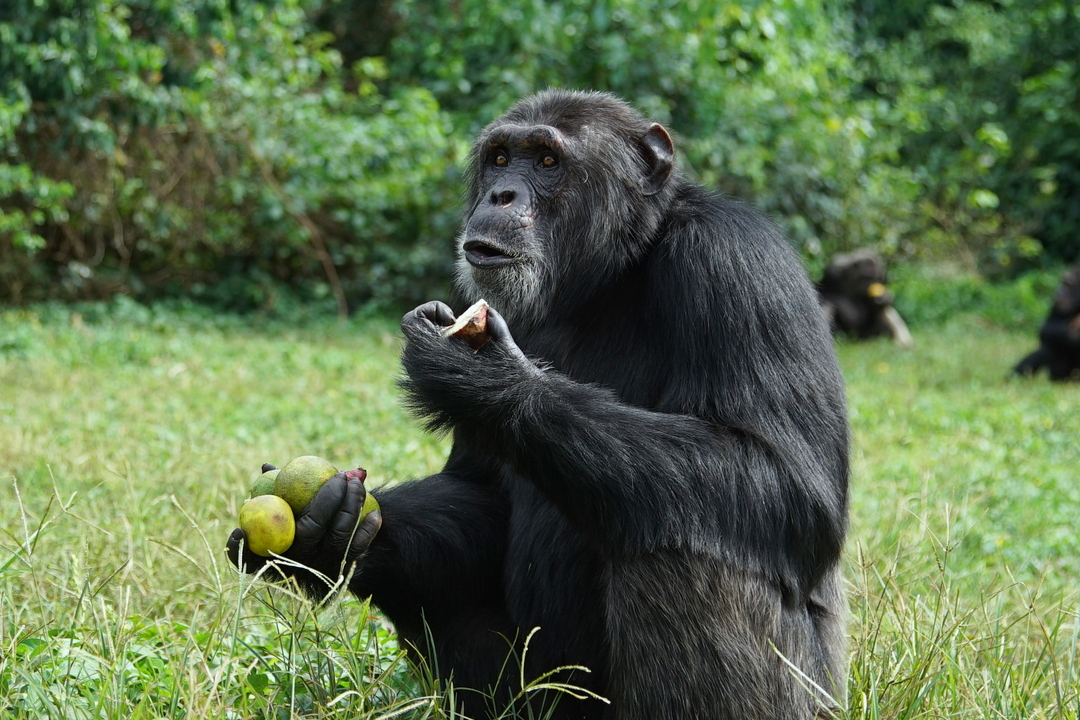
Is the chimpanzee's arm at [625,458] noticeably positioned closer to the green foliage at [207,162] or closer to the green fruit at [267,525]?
the green fruit at [267,525]

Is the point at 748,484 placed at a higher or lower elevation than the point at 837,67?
lower

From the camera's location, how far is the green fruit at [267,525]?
3311 millimetres

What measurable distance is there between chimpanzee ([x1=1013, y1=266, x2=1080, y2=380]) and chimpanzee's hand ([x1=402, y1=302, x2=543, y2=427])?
10271 millimetres

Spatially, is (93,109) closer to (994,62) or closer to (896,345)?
(896,345)

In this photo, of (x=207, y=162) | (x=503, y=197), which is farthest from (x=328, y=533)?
(x=207, y=162)

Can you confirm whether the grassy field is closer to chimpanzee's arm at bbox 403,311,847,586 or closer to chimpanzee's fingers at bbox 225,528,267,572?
chimpanzee's fingers at bbox 225,528,267,572

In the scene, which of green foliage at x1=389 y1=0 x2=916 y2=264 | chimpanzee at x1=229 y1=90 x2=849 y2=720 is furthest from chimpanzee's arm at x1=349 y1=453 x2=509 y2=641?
green foliage at x1=389 y1=0 x2=916 y2=264

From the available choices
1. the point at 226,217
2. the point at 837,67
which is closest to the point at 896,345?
the point at 837,67

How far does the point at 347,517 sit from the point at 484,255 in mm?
1008

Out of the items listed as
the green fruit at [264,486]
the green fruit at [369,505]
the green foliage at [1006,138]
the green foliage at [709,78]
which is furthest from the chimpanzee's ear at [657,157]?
the green foliage at [1006,138]

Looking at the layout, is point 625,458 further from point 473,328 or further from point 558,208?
point 558,208

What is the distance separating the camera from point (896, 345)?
14.7m

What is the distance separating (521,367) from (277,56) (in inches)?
464

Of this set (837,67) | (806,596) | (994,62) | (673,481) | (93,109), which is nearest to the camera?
(673,481)
